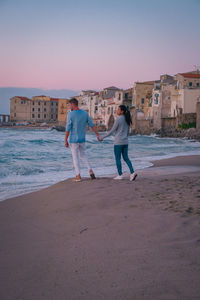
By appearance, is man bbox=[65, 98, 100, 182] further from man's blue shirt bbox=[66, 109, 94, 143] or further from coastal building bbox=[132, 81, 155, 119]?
coastal building bbox=[132, 81, 155, 119]

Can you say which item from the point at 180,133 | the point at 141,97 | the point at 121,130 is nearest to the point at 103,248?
the point at 121,130

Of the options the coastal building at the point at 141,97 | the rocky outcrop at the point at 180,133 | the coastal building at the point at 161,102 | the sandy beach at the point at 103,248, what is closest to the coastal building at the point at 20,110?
the coastal building at the point at 141,97

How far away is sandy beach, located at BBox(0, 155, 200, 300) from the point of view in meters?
1.92

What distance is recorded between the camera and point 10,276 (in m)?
2.17

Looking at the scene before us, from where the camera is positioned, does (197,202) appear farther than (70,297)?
Yes

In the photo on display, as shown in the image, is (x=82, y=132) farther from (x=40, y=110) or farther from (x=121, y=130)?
(x=40, y=110)

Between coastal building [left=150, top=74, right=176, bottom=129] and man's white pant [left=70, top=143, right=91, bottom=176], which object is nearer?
man's white pant [left=70, top=143, right=91, bottom=176]

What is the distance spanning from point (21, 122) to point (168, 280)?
342ft

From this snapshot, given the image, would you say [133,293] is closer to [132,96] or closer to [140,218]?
[140,218]

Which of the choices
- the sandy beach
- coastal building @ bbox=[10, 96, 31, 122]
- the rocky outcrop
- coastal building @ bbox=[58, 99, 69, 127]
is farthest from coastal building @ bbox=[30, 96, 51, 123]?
the sandy beach

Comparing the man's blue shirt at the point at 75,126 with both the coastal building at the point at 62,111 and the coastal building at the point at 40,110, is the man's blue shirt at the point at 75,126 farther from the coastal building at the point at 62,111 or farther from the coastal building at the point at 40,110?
the coastal building at the point at 40,110

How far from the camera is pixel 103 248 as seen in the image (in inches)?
99.5

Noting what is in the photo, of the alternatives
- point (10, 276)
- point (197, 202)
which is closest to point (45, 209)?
point (10, 276)

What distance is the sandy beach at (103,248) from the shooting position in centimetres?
192
